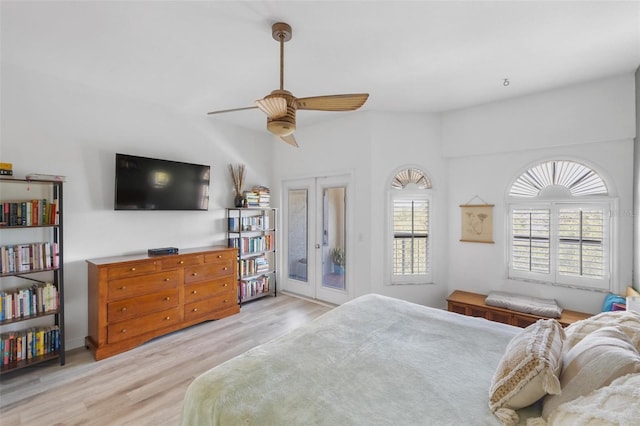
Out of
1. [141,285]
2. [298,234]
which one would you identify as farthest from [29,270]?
[298,234]

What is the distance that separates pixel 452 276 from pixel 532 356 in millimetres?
3154

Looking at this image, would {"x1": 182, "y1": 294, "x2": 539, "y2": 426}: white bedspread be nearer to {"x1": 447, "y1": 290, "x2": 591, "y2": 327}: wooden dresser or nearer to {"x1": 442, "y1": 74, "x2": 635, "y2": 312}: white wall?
{"x1": 447, "y1": 290, "x2": 591, "y2": 327}: wooden dresser

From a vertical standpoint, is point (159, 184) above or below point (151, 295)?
above

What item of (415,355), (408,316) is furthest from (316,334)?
(408,316)

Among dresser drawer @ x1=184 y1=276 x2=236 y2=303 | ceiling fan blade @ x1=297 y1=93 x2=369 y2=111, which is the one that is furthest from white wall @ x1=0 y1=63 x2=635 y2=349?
ceiling fan blade @ x1=297 y1=93 x2=369 y2=111

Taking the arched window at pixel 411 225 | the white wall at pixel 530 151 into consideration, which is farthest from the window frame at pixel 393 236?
the white wall at pixel 530 151

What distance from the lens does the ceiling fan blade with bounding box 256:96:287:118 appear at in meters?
1.79

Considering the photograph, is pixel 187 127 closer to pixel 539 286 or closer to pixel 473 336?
pixel 473 336

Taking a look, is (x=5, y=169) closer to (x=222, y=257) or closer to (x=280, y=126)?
(x=222, y=257)

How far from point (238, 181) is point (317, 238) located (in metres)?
1.54

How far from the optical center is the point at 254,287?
4.46 meters

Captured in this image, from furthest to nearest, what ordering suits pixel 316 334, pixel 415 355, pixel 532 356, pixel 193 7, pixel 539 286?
pixel 539 286 < pixel 193 7 < pixel 316 334 < pixel 415 355 < pixel 532 356

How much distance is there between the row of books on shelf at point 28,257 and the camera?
2412 mm

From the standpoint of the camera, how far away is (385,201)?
3926 millimetres
